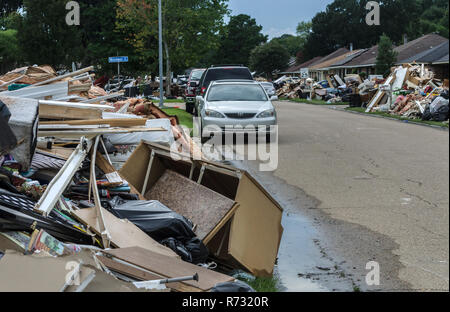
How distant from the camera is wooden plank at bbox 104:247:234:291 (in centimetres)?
391

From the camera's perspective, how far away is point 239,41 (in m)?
114

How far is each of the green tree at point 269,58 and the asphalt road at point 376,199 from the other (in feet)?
239

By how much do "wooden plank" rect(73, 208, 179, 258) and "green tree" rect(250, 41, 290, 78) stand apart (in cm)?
8353

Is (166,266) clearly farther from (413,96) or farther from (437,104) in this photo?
(413,96)

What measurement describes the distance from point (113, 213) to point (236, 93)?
11.0 meters

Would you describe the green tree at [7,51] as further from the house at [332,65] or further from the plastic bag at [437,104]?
the plastic bag at [437,104]

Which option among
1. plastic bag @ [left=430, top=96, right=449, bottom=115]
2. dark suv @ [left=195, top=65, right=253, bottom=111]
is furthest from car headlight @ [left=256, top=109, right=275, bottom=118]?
plastic bag @ [left=430, top=96, right=449, bottom=115]

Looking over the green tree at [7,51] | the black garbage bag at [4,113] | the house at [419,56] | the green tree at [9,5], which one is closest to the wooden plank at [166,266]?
the black garbage bag at [4,113]

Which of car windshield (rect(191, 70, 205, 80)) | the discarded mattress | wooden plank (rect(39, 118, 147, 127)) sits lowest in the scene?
the discarded mattress

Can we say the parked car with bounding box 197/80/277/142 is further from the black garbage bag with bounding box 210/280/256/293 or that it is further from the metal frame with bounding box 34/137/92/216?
the black garbage bag with bounding box 210/280/256/293

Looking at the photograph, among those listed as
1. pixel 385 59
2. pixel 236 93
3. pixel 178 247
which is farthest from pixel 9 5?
pixel 178 247
